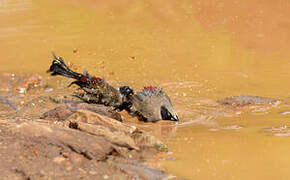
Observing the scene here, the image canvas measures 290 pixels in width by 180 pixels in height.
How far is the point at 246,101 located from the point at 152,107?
4.39ft

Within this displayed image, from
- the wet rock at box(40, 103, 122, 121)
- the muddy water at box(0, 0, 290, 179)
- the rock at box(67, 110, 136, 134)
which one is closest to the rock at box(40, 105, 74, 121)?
the wet rock at box(40, 103, 122, 121)

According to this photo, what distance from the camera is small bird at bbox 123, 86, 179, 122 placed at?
5.05 meters

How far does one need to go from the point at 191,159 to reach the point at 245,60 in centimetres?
496

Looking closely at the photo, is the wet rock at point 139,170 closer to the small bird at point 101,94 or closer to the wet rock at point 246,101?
the small bird at point 101,94

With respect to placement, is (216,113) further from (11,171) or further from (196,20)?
(196,20)

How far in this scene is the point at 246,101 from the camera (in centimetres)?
581

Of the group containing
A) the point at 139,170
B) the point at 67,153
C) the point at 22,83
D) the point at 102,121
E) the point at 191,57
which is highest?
the point at 191,57

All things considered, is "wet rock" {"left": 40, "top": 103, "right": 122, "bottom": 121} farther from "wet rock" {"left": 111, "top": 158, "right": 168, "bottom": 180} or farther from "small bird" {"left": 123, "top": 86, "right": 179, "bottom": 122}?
"wet rock" {"left": 111, "top": 158, "right": 168, "bottom": 180}

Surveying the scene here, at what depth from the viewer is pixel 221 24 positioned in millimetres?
9883

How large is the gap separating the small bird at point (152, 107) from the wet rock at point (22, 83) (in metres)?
1.99

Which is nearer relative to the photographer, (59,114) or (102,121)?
(102,121)

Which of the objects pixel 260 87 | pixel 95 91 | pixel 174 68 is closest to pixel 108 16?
pixel 174 68

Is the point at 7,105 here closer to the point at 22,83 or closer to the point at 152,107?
the point at 22,83

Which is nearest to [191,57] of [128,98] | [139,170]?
[128,98]
